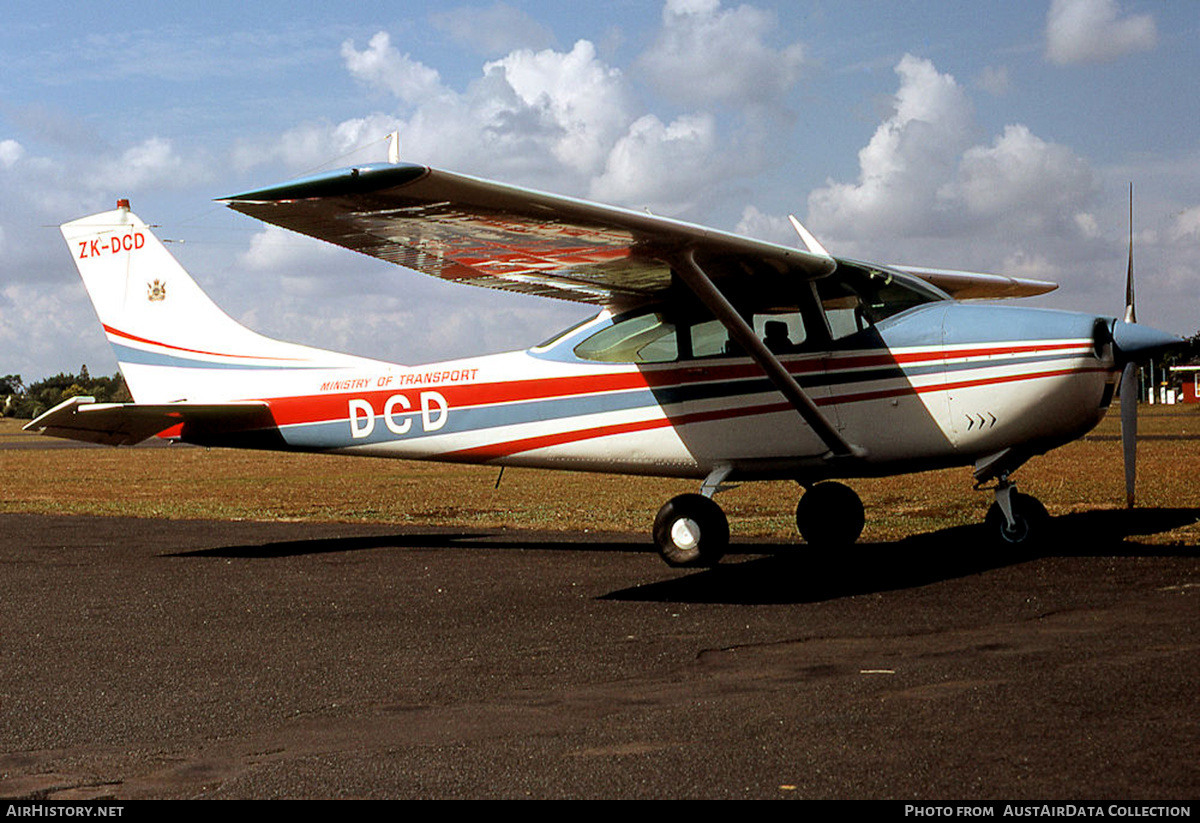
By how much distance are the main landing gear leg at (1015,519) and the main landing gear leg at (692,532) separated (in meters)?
2.34

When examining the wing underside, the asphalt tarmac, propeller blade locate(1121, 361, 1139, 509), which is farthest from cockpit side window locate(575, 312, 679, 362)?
propeller blade locate(1121, 361, 1139, 509)

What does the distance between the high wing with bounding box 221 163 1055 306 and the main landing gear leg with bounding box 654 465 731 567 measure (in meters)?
1.94

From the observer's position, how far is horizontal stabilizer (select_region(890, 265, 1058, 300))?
13086 millimetres

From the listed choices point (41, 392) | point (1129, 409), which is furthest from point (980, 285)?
point (41, 392)

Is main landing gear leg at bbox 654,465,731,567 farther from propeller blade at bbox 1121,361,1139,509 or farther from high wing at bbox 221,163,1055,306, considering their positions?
propeller blade at bbox 1121,361,1139,509

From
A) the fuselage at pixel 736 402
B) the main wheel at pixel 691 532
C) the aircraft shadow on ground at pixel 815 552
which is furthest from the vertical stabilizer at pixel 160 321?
the main wheel at pixel 691 532

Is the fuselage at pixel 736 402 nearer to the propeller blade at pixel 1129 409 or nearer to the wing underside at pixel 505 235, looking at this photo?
the propeller blade at pixel 1129 409

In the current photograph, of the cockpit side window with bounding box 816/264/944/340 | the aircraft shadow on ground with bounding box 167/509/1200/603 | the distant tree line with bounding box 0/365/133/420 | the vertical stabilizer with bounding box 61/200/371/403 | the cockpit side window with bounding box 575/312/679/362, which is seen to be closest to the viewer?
the aircraft shadow on ground with bounding box 167/509/1200/603

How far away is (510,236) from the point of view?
8930 mm

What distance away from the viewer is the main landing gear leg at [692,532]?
9.55 metres

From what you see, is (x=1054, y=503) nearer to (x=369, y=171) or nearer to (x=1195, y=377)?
(x=369, y=171)

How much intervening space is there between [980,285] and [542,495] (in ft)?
27.9
